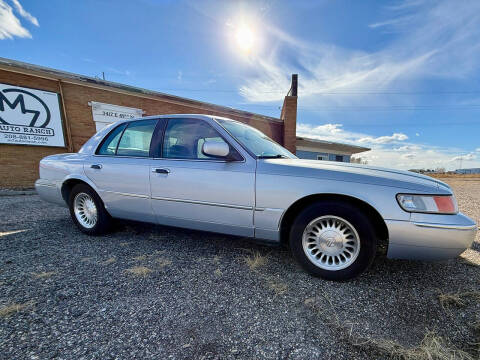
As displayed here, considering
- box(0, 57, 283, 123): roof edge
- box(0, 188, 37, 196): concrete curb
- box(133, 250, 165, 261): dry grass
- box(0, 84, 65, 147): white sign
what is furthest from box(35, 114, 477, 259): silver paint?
box(0, 57, 283, 123): roof edge

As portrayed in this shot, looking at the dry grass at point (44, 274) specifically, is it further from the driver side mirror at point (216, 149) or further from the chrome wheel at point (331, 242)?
the chrome wheel at point (331, 242)

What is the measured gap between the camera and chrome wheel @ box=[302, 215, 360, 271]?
2.05 metres

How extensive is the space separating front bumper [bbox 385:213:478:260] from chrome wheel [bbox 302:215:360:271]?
0.32 metres

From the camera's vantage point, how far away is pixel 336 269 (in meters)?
2.08

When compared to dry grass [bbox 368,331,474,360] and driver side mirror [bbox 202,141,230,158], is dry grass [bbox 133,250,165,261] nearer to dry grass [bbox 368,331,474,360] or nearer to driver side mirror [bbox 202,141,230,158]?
driver side mirror [bbox 202,141,230,158]

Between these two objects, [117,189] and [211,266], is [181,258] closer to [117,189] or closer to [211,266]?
[211,266]

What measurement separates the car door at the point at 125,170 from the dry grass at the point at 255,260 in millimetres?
1323

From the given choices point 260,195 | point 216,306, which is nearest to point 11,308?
point 216,306

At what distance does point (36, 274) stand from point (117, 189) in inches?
46.8

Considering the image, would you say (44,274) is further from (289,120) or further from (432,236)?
(289,120)

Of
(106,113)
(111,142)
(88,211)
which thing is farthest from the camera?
(106,113)

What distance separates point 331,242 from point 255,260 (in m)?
0.85

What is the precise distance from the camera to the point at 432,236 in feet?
5.96

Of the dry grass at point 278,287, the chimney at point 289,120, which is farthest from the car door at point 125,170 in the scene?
the chimney at point 289,120
